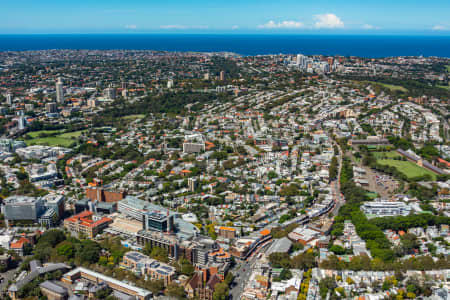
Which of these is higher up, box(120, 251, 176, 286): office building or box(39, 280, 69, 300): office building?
box(120, 251, 176, 286): office building

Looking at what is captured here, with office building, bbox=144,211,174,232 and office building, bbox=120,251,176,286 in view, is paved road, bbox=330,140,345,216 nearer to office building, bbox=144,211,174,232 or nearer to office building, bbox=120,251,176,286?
office building, bbox=144,211,174,232

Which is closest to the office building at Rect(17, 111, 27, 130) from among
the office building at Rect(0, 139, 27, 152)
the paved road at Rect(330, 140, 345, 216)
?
the office building at Rect(0, 139, 27, 152)

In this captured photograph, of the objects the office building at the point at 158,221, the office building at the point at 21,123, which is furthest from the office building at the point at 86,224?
the office building at the point at 21,123

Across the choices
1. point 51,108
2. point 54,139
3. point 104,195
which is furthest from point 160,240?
point 51,108

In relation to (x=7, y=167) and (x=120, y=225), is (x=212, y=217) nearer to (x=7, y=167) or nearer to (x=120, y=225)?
(x=120, y=225)

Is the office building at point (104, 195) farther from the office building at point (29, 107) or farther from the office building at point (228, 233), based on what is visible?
the office building at point (29, 107)

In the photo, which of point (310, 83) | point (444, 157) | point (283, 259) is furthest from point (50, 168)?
point (310, 83)
